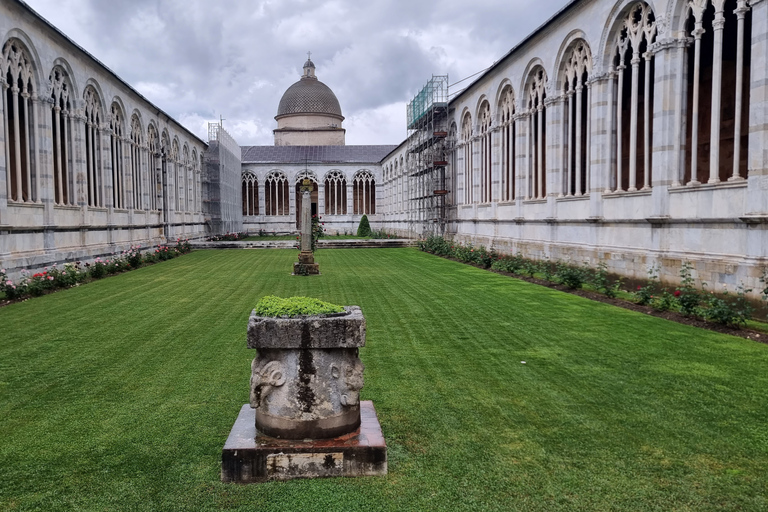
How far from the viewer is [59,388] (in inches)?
233

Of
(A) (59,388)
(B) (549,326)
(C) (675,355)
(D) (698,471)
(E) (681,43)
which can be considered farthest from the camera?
(E) (681,43)

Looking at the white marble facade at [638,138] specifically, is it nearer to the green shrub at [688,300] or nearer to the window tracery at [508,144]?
the window tracery at [508,144]

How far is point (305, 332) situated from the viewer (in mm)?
4031

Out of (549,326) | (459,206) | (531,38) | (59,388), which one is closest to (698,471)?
(549,326)

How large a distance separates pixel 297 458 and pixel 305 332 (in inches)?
34.7

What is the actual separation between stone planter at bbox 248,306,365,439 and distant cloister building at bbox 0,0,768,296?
28.4 ft

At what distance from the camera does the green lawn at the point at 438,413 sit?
A: 3717 mm

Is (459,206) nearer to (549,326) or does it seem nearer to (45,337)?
(549,326)

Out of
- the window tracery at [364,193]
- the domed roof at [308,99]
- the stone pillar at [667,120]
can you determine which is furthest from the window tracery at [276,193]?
the stone pillar at [667,120]

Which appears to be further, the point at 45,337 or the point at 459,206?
the point at 459,206

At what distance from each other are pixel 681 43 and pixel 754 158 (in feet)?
11.9

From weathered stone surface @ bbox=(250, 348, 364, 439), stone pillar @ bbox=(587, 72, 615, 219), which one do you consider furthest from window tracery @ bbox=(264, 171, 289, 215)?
weathered stone surface @ bbox=(250, 348, 364, 439)

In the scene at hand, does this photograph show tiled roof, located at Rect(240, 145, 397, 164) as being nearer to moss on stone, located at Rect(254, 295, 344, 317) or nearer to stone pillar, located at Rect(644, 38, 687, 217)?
stone pillar, located at Rect(644, 38, 687, 217)

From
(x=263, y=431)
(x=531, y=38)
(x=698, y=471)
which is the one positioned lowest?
(x=698, y=471)
